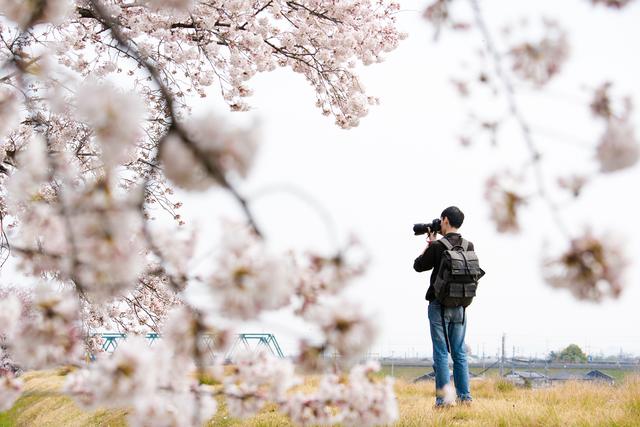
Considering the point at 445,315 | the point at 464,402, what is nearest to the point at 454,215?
the point at 445,315

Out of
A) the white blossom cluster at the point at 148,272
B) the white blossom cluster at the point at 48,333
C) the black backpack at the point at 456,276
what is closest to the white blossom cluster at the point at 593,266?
the white blossom cluster at the point at 148,272

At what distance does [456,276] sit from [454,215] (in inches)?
20.4

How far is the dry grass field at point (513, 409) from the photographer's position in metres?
4.58

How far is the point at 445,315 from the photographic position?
4.94 meters

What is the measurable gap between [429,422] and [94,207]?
3749 millimetres

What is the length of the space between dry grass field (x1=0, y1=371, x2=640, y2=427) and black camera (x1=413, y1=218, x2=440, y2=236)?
4.79 ft

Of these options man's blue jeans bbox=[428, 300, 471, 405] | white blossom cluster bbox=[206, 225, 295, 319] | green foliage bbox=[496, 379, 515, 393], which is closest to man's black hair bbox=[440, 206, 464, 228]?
man's blue jeans bbox=[428, 300, 471, 405]

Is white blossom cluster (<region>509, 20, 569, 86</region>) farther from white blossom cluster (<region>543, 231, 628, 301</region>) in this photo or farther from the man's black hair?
the man's black hair

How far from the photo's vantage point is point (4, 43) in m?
4.71

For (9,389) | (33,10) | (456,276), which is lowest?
(9,389)

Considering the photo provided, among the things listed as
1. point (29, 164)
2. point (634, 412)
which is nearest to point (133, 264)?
point (29, 164)

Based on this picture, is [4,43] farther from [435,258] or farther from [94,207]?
[94,207]

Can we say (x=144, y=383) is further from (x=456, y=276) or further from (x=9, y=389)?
(x=456, y=276)

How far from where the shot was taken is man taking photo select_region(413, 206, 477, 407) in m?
4.89
